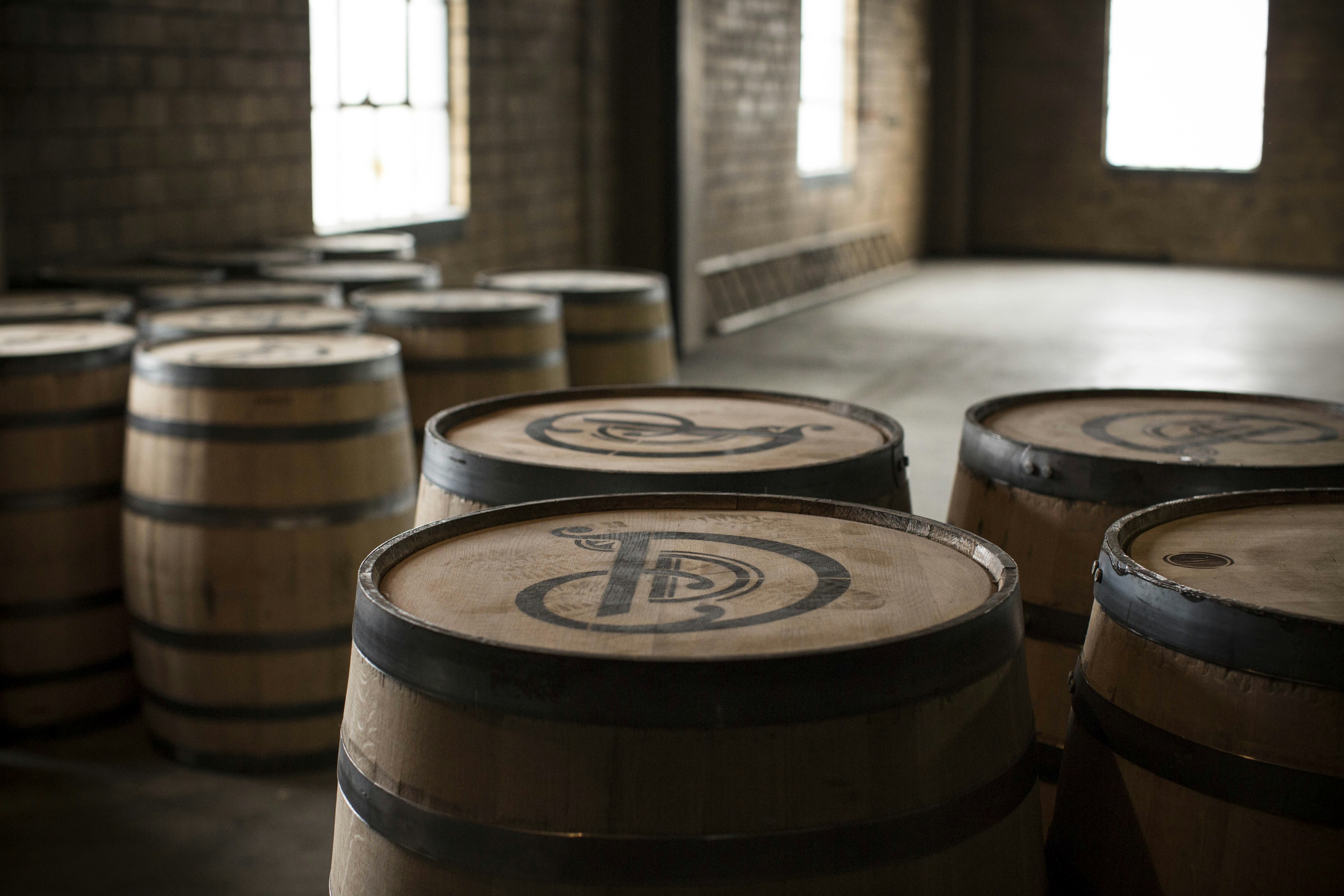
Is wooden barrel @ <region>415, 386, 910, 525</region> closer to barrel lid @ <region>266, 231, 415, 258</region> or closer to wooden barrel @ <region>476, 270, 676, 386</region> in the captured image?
wooden barrel @ <region>476, 270, 676, 386</region>

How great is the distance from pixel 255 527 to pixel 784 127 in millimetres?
8877

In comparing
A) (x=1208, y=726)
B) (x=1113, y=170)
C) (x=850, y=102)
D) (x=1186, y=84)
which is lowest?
(x=1208, y=726)

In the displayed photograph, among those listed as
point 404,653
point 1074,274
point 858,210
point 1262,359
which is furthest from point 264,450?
point 1074,274

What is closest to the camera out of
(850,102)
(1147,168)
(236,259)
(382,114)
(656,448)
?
(656,448)

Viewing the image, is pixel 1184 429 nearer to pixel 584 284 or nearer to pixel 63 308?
pixel 584 284

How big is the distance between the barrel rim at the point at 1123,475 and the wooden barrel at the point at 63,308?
9.10ft

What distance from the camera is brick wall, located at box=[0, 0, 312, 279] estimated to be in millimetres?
4848

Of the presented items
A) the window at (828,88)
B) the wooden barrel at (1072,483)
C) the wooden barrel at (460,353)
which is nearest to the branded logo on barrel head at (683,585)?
the wooden barrel at (1072,483)

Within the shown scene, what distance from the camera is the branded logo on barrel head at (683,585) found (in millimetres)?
1348

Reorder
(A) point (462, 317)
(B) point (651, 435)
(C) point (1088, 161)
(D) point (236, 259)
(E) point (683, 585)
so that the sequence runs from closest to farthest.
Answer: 1. (E) point (683, 585)
2. (B) point (651, 435)
3. (A) point (462, 317)
4. (D) point (236, 259)
5. (C) point (1088, 161)

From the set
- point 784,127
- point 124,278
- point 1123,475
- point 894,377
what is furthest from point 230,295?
point 784,127

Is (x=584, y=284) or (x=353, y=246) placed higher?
(x=353, y=246)

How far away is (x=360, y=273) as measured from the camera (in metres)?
4.84

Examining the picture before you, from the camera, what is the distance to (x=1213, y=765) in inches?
51.9
